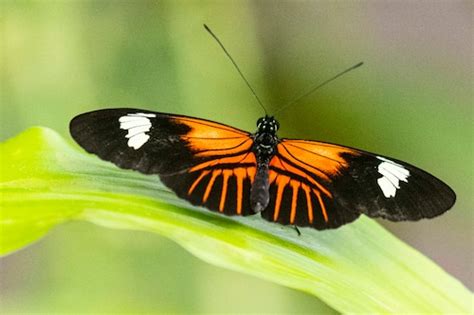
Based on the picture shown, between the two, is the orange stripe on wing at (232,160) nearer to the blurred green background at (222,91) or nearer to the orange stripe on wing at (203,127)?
the orange stripe on wing at (203,127)

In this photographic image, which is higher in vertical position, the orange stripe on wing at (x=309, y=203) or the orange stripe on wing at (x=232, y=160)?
the orange stripe on wing at (x=232, y=160)

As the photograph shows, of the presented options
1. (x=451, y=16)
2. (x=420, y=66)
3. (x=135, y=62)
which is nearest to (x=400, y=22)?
(x=451, y=16)

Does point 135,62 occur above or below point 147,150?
above

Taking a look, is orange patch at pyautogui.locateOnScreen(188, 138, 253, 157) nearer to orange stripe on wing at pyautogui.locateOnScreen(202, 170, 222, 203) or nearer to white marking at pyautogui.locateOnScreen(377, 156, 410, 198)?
orange stripe on wing at pyautogui.locateOnScreen(202, 170, 222, 203)

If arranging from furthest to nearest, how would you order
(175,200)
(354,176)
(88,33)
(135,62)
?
(135,62)
(88,33)
(354,176)
(175,200)

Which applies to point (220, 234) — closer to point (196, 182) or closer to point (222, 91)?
point (196, 182)

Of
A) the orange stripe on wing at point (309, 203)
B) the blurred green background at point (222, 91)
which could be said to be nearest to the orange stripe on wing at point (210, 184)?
the orange stripe on wing at point (309, 203)

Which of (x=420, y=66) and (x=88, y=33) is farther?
(x=420, y=66)

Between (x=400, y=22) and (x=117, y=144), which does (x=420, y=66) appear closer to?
(x=400, y=22)
